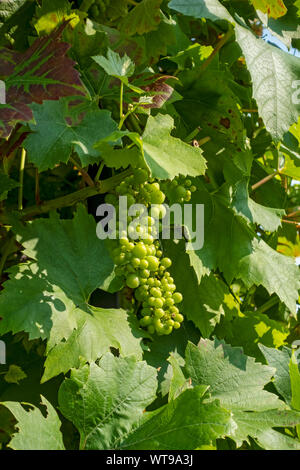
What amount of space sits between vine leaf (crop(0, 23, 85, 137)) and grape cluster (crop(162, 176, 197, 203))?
25cm

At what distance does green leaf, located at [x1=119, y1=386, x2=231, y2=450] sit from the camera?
0.92 m

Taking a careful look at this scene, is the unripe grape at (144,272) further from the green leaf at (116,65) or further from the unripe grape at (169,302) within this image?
the green leaf at (116,65)

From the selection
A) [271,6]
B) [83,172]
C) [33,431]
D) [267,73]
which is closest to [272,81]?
[267,73]

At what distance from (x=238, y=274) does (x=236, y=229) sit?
10 centimetres

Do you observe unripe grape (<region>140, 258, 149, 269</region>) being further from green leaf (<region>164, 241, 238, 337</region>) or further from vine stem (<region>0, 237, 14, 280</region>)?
vine stem (<region>0, 237, 14, 280</region>)

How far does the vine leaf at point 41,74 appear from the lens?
1069mm

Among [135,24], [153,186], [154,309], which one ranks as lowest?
[154,309]

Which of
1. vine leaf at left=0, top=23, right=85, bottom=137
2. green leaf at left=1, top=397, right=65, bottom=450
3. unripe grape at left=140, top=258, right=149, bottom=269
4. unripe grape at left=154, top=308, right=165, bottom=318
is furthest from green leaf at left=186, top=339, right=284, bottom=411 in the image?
vine leaf at left=0, top=23, right=85, bottom=137

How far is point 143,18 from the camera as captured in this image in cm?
126
